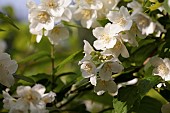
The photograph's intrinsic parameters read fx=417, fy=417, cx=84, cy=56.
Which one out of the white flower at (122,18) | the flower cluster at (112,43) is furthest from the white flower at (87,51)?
the white flower at (122,18)

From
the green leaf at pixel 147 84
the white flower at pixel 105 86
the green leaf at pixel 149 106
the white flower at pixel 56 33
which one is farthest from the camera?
the white flower at pixel 56 33

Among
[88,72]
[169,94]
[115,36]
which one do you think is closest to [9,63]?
[88,72]

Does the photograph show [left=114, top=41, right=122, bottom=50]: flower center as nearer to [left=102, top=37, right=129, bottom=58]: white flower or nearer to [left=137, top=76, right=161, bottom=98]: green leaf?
[left=102, top=37, right=129, bottom=58]: white flower

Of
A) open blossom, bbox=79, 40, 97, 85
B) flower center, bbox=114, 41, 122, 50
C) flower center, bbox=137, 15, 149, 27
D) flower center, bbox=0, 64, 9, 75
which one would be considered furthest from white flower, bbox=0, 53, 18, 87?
flower center, bbox=137, 15, 149, 27

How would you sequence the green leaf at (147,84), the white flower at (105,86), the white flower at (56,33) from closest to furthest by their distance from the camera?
the green leaf at (147,84) → the white flower at (105,86) → the white flower at (56,33)

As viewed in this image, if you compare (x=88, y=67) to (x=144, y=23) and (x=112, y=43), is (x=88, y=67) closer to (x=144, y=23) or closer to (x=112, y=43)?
(x=112, y=43)

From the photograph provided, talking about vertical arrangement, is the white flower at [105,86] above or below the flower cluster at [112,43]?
below

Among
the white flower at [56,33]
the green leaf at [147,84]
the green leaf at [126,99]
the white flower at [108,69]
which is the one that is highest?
the white flower at [56,33]

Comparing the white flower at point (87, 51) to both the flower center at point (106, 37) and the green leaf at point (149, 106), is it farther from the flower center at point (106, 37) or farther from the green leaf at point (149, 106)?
the green leaf at point (149, 106)

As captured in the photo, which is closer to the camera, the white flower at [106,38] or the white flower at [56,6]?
the white flower at [106,38]
